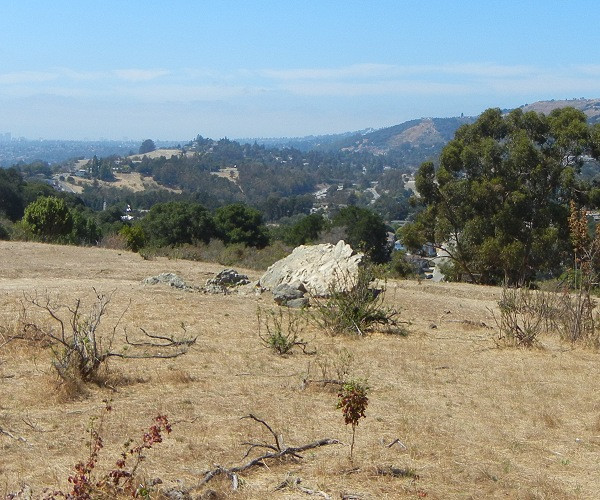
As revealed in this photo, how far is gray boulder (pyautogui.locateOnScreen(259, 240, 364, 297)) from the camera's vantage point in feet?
41.7

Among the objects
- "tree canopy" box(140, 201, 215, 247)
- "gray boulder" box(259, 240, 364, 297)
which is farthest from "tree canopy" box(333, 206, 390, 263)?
"gray boulder" box(259, 240, 364, 297)

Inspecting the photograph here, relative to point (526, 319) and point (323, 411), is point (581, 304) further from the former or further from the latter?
point (323, 411)

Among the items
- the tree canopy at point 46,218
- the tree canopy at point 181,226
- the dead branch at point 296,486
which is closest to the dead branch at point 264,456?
the dead branch at point 296,486

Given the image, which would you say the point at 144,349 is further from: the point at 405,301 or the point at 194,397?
the point at 405,301

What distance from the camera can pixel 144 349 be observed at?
8453mm

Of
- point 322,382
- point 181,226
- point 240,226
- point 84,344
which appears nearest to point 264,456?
point 322,382

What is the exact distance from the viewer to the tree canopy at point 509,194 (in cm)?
2139

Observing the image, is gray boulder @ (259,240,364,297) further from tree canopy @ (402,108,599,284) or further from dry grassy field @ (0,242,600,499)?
tree canopy @ (402,108,599,284)

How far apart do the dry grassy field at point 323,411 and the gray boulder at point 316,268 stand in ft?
6.49

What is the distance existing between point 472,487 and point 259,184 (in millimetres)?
120641

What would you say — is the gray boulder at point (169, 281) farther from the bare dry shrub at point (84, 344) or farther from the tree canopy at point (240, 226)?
the tree canopy at point (240, 226)

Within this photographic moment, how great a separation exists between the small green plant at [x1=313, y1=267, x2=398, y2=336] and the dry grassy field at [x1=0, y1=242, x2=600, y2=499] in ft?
0.82

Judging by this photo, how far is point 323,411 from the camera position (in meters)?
6.35

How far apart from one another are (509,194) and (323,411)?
1673 cm
